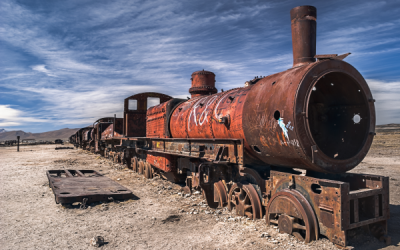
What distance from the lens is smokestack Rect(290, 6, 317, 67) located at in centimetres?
484

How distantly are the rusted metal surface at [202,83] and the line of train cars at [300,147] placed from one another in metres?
2.27

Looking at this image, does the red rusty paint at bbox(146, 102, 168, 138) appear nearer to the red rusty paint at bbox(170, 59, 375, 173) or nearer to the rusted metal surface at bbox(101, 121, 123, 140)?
the red rusty paint at bbox(170, 59, 375, 173)

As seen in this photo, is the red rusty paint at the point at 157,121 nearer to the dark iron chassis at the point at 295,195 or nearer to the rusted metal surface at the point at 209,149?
the rusted metal surface at the point at 209,149

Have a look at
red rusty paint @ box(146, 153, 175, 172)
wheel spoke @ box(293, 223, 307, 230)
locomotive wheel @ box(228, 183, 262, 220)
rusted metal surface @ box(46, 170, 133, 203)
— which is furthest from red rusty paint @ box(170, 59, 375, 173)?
rusted metal surface @ box(46, 170, 133, 203)

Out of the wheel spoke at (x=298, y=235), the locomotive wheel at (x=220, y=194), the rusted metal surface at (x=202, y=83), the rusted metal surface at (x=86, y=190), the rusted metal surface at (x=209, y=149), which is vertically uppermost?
the rusted metal surface at (x=202, y=83)

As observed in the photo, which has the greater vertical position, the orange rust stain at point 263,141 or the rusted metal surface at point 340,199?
the orange rust stain at point 263,141

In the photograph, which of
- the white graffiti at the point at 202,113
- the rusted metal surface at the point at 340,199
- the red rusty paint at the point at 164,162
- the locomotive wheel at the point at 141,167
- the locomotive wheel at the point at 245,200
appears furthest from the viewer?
the locomotive wheel at the point at 141,167

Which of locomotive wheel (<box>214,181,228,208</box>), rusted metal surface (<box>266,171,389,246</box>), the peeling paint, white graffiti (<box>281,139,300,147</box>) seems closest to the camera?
A: rusted metal surface (<box>266,171,389,246</box>)

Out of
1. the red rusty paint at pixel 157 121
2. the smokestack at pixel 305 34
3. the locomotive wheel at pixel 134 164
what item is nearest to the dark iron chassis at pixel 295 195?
the smokestack at pixel 305 34

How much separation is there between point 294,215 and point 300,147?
1.07 m

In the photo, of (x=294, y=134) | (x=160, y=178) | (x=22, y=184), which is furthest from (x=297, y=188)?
(x=22, y=184)

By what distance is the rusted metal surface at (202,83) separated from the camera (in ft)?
29.3

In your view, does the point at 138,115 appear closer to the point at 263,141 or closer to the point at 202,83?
the point at 202,83

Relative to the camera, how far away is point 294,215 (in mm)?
4066
